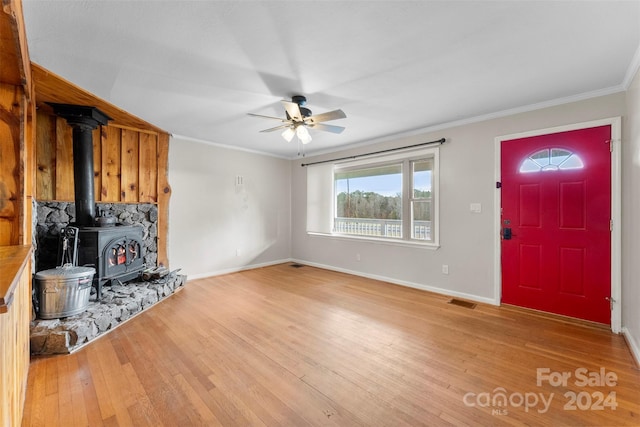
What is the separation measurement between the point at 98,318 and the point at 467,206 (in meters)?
4.36

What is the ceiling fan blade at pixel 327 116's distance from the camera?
252 centimetres

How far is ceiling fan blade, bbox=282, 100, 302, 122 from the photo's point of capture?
250 centimetres

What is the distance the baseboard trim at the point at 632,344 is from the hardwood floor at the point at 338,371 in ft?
0.23

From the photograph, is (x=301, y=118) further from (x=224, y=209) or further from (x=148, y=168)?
(x=224, y=209)

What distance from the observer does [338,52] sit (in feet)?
6.66

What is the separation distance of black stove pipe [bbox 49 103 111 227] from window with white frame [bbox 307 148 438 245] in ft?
11.7

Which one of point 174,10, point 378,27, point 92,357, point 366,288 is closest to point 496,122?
point 378,27

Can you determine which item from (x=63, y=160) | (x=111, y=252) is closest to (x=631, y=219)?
(x=111, y=252)

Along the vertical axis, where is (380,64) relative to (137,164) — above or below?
above

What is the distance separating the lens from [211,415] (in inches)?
63.2

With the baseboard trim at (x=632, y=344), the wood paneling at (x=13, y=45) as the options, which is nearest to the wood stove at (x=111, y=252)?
the wood paneling at (x=13, y=45)

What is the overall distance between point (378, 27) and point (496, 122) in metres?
2.43

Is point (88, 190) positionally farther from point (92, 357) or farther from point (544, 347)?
point (544, 347)

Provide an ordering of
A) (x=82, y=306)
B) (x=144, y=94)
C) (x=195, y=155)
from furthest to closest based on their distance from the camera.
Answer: (x=195, y=155) → (x=144, y=94) → (x=82, y=306)
